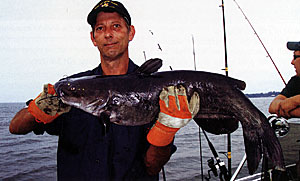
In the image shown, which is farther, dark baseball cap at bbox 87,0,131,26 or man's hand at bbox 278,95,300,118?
man's hand at bbox 278,95,300,118

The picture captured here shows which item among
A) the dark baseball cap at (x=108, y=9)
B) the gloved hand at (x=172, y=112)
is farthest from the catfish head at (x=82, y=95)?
the dark baseball cap at (x=108, y=9)

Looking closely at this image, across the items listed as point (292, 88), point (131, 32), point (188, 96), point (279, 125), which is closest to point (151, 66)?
point (188, 96)

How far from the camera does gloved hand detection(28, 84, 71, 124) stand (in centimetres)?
220

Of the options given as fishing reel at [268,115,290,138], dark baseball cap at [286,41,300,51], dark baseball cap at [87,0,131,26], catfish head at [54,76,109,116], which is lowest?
fishing reel at [268,115,290,138]

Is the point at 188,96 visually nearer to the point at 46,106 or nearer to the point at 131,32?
the point at 131,32

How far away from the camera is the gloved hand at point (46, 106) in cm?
220

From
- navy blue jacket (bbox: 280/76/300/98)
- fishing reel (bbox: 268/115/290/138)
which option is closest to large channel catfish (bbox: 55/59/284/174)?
fishing reel (bbox: 268/115/290/138)

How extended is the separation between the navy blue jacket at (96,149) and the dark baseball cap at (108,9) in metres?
1.16

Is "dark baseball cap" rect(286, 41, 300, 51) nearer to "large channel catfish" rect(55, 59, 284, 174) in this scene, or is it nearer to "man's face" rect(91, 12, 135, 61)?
"large channel catfish" rect(55, 59, 284, 174)

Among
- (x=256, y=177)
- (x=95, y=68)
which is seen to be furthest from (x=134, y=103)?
(x=256, y=177)

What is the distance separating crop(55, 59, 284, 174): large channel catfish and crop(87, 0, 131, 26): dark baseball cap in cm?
77

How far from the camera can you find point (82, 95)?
238 centimetres

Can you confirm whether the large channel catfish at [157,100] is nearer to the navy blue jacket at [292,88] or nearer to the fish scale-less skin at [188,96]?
the fish scale-less skin at [188,96]

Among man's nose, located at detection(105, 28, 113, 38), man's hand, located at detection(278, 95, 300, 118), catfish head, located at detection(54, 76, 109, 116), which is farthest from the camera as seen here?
man's hand, located at detection(278, 95, 300, 118)
